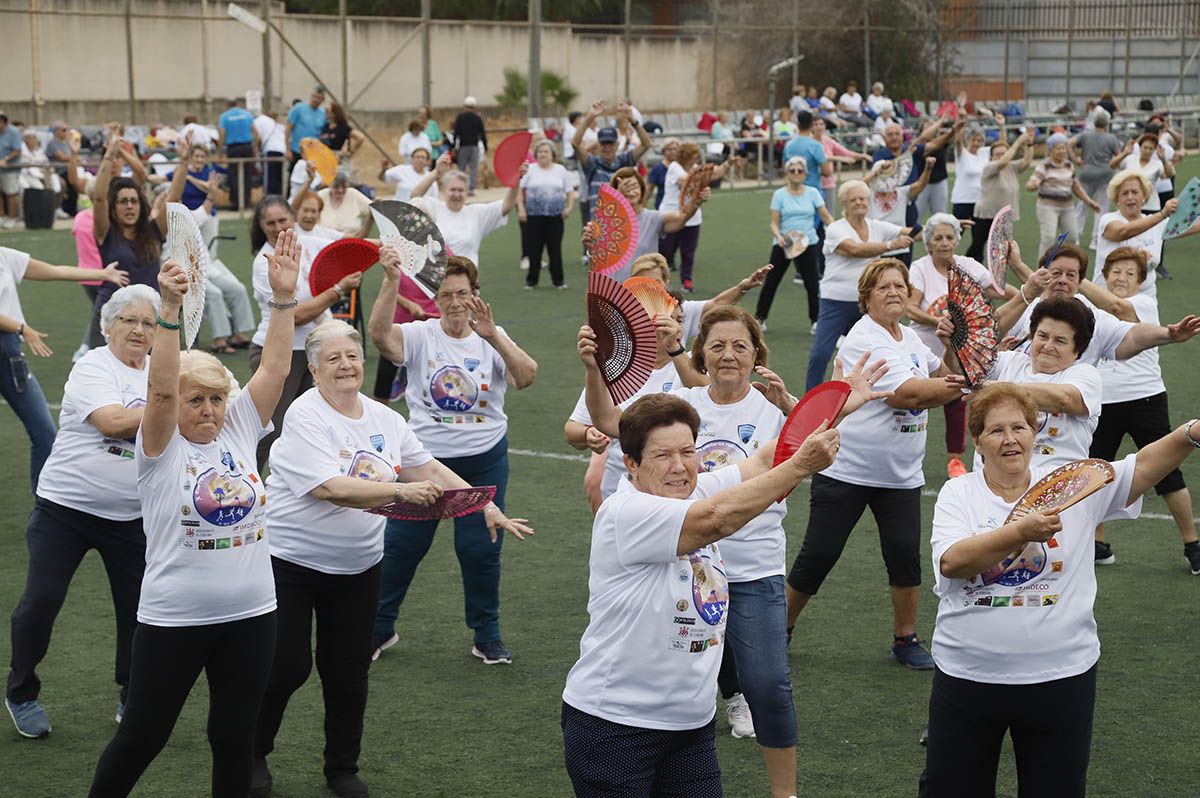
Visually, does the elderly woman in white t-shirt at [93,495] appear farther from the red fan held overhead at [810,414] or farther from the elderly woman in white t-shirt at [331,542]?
the red fan held overhead at [810,414]

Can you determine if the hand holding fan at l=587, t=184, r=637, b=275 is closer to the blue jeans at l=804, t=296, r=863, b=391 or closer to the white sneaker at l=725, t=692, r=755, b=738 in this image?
the white sneaker at l=725, t=692, r=755, b=738

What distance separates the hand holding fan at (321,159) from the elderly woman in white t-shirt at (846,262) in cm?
483

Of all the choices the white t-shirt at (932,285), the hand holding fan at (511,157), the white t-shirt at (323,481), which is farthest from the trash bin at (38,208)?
the white t-shirt at (323,481)

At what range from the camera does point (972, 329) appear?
6340 millimetres

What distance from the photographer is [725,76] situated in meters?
46.7

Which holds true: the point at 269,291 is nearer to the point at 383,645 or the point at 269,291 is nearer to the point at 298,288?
the point at 298,288

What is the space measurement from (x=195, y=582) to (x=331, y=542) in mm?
778

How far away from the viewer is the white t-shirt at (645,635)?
14.2 feet

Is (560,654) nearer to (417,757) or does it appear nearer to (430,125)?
(417,757)

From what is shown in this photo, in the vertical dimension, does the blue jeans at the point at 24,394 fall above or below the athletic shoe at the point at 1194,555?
above

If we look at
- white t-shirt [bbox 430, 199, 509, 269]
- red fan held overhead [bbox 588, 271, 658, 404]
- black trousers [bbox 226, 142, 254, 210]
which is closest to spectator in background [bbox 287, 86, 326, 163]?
Result: black trousers [bbox 226, 142, 254, 210]

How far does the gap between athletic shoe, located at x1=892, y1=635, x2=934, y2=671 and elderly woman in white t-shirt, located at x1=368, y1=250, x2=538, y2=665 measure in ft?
5.92

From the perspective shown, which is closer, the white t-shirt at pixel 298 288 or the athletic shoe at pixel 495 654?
the athletic shoe at pixel 495 654

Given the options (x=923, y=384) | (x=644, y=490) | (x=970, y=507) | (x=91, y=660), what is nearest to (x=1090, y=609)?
(x=970, y=507)
